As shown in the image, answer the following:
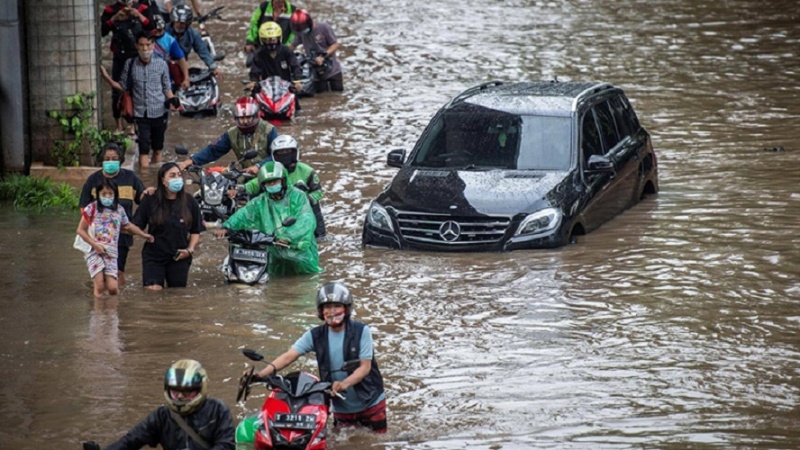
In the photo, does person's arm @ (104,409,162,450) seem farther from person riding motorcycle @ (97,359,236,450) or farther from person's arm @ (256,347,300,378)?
person's arm @ (256,347,300,378)

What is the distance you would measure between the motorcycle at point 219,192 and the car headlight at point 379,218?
129cm

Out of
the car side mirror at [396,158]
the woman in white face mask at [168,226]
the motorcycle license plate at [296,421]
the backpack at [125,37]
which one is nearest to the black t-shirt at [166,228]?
the woman in white face mask at [168,226]

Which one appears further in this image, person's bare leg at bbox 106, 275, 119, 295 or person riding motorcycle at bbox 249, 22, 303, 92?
person riding motorcycle at bbox 249, 22, 303, 92

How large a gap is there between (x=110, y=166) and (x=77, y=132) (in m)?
4.94

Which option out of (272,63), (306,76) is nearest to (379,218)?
(272,63)

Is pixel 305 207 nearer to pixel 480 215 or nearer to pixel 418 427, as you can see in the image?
pixel 480 215

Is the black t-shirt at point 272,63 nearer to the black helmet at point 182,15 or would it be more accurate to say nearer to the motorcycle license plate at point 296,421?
the black helmet at point 182,15

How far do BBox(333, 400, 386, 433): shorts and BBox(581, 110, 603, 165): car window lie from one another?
6.67m

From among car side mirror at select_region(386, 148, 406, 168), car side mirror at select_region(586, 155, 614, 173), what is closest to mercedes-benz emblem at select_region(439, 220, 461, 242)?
car side mirror at select_region(386, 148, 406, 168)

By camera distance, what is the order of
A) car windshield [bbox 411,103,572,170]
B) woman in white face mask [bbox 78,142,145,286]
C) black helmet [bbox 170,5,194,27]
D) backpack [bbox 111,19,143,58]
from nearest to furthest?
woman in white face mask [bbox 78,142,145,286], car windshield [bbox 411,103,572,170], backpack [bbox 111,19,143,58], black helmet [bbox 170,5,194,27]

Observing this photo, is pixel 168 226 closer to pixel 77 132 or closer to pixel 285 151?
pixel 285 151

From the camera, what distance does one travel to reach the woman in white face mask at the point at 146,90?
20.0 meters

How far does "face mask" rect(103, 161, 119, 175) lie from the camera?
14695 millimetres

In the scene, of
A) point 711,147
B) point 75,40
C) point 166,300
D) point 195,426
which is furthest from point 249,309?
point 711,147
